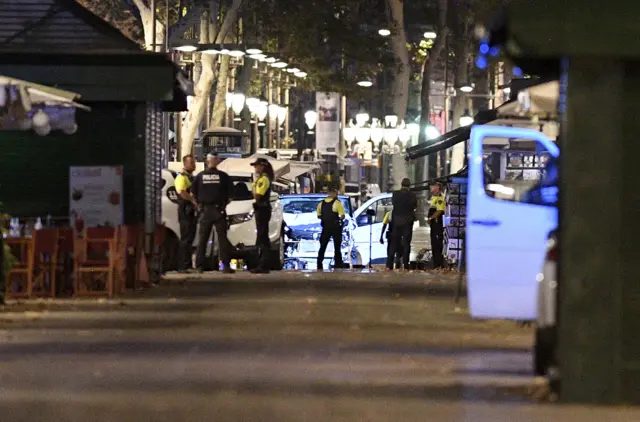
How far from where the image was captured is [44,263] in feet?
65.1

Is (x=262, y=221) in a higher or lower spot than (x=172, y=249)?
higher

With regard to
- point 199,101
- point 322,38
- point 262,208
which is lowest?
point 262,208

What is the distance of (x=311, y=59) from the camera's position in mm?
51281

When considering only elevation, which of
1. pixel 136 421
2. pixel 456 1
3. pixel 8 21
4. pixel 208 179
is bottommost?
pixel 136 421

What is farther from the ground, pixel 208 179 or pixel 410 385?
pixel 208 179

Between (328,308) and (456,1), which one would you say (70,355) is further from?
(456,1)

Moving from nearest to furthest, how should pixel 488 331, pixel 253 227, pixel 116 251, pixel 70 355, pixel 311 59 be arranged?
pixel 70 355, pixel 488 331, pixel 116 251, pixel 253 227, pixel 311 59

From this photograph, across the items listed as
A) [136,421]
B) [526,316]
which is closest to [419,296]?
[526,316]

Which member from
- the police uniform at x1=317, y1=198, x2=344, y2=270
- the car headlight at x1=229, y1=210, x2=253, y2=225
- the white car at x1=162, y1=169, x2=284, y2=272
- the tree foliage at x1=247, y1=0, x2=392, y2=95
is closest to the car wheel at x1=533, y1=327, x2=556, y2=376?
the white car at x1=162, y1=169, x2=284, y2=272

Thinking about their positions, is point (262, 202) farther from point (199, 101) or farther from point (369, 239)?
point (199, 101)

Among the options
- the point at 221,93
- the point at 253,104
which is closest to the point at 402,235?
the point at 221,93

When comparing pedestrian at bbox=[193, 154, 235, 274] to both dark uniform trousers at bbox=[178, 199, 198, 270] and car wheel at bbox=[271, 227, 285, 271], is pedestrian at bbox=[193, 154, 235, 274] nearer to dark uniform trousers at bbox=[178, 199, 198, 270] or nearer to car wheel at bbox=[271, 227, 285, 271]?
dark uniform trousers at bbox=[178, 199, 198, 270]

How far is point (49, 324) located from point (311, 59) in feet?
116

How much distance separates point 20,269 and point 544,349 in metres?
9.36
